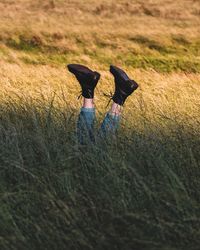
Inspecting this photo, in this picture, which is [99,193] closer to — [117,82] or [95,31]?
[117,82]

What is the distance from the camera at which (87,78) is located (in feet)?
16.9

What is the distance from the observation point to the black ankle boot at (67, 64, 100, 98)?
513 centimetres

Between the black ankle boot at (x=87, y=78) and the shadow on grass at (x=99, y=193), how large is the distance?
1.86 feet

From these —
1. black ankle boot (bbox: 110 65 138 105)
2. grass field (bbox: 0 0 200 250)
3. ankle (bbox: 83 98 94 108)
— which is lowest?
grass field (bbox: 0 0 200 250)

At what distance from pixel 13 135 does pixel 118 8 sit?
78.9 feet

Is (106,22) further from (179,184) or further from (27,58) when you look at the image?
(179,184)

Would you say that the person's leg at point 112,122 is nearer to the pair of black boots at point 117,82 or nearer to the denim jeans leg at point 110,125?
the denim jeans leg at point 110,125

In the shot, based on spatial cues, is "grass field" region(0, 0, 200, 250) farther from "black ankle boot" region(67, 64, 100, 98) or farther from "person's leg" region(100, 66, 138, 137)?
"black ankle boot" region(67, 64, 100, 98)

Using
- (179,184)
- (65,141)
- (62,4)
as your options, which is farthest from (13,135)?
(62,4)

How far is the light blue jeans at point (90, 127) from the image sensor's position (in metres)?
4.62

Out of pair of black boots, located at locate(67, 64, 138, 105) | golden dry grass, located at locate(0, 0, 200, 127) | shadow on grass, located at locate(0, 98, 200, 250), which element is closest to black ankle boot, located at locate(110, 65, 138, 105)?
pair of black boots, located at locate(67, 64, 138, 105)

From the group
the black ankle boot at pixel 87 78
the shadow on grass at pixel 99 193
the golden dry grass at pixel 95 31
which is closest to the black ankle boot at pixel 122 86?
the black ankle boot at pixel 87 78

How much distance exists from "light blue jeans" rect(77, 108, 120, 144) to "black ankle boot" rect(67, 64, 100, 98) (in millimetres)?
173

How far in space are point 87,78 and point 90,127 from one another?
559 millimetres
